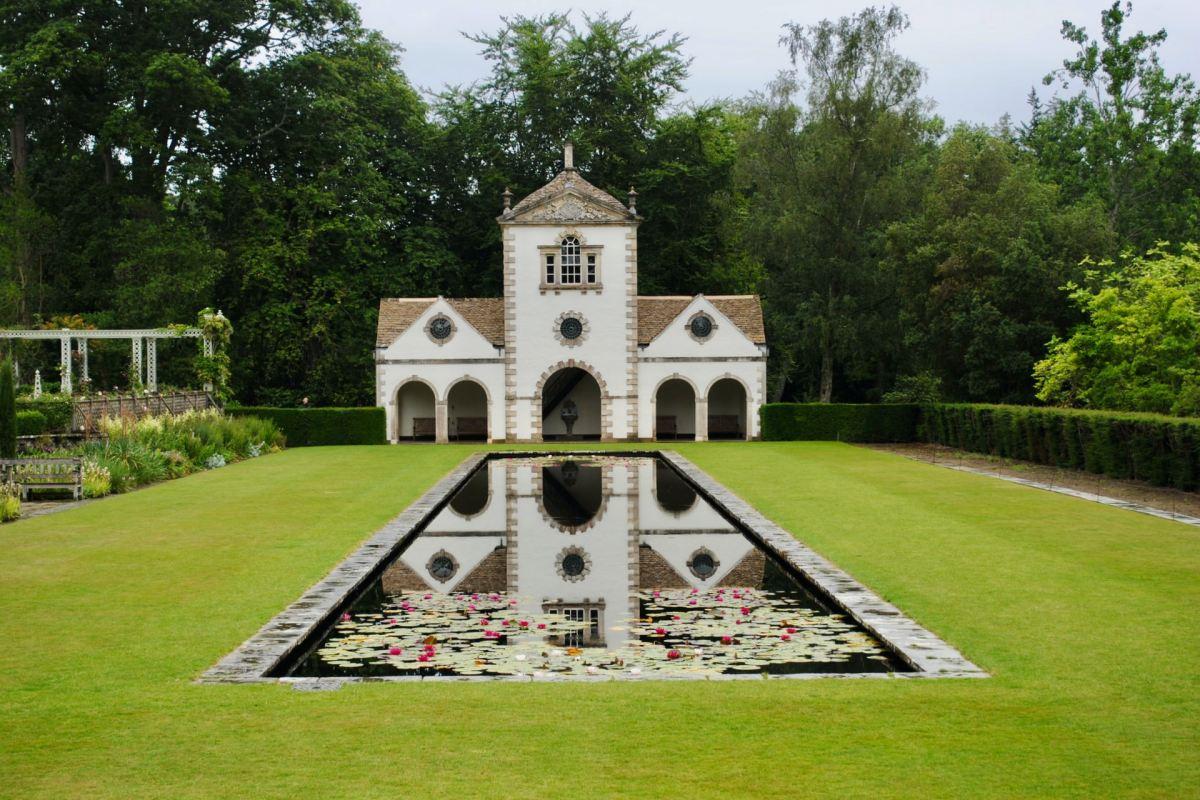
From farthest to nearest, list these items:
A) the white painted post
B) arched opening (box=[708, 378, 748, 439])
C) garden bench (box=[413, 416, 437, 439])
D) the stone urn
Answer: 1. arched opening (box=[708, 378, 748, 439])
2. garden bench (box=[413, 416, 437, 439])
3. the stone urn
4. the white painted post

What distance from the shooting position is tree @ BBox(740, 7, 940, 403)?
41094 millimetres

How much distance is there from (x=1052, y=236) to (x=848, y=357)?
10907 mm

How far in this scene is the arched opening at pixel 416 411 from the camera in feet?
132

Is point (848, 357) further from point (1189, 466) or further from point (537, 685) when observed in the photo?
point (537, 685)

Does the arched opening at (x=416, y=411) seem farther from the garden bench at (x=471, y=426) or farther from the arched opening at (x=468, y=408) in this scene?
the garden bench at (x=471, y=426)

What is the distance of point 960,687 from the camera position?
27.0 ft

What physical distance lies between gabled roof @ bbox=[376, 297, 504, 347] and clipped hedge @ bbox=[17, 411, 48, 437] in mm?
13705

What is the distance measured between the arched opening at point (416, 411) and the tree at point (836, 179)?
41.7 ft

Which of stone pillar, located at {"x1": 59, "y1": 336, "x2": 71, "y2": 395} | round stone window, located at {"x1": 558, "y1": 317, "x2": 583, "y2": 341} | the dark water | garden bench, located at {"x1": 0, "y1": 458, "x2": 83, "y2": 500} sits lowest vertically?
the dark water

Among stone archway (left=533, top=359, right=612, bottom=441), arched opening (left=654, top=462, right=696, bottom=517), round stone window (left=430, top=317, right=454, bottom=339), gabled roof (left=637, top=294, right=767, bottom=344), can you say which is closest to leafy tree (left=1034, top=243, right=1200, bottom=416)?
gabled roof (left=637, top=294, right=767, bottom=344)

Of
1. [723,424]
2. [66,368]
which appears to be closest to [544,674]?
[66,368]

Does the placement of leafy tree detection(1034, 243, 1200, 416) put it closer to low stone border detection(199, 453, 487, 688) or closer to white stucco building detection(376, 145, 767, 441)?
white stucco building detection(376, 145, 767, 441)

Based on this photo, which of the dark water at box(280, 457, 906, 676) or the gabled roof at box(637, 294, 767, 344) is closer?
the dark water at box(280, 457, 906, 676)

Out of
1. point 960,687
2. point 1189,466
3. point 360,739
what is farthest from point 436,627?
point 1189,466
